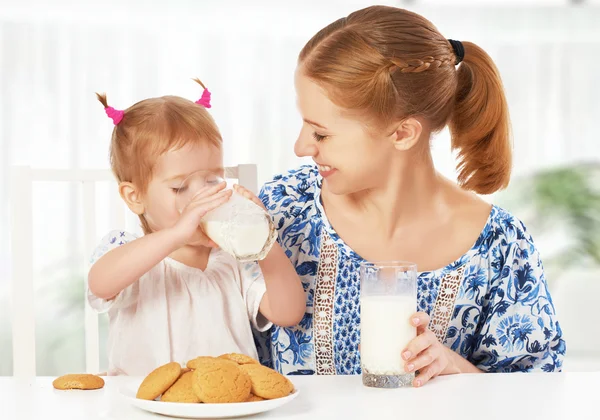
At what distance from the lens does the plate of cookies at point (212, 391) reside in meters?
0.93

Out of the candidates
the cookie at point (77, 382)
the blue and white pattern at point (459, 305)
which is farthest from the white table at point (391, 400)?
the blue and white pattern at point (459, 305)

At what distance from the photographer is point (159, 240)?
4.30ft

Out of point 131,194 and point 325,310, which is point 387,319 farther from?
point 131,194

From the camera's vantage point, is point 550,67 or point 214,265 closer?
point 214,265

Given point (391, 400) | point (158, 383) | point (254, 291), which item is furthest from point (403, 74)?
point (158, 383)

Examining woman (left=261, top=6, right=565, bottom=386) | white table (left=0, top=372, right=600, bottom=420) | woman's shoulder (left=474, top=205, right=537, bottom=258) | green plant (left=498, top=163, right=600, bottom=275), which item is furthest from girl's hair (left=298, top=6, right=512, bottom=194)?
green plant (left=498, top=163, right=600, bottom=275)

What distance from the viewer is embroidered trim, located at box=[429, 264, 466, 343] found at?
1.53 m

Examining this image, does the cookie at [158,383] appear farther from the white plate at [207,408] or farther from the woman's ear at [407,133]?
the woman's ear at [407,133]

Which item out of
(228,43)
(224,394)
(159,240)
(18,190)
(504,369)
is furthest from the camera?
(228,43)

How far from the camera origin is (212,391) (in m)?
0.93

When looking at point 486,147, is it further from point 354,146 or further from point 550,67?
point 550,67

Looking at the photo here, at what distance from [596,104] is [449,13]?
1106 millimetres

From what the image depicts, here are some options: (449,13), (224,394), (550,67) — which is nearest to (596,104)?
(550,67)

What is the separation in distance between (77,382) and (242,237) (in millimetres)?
308
